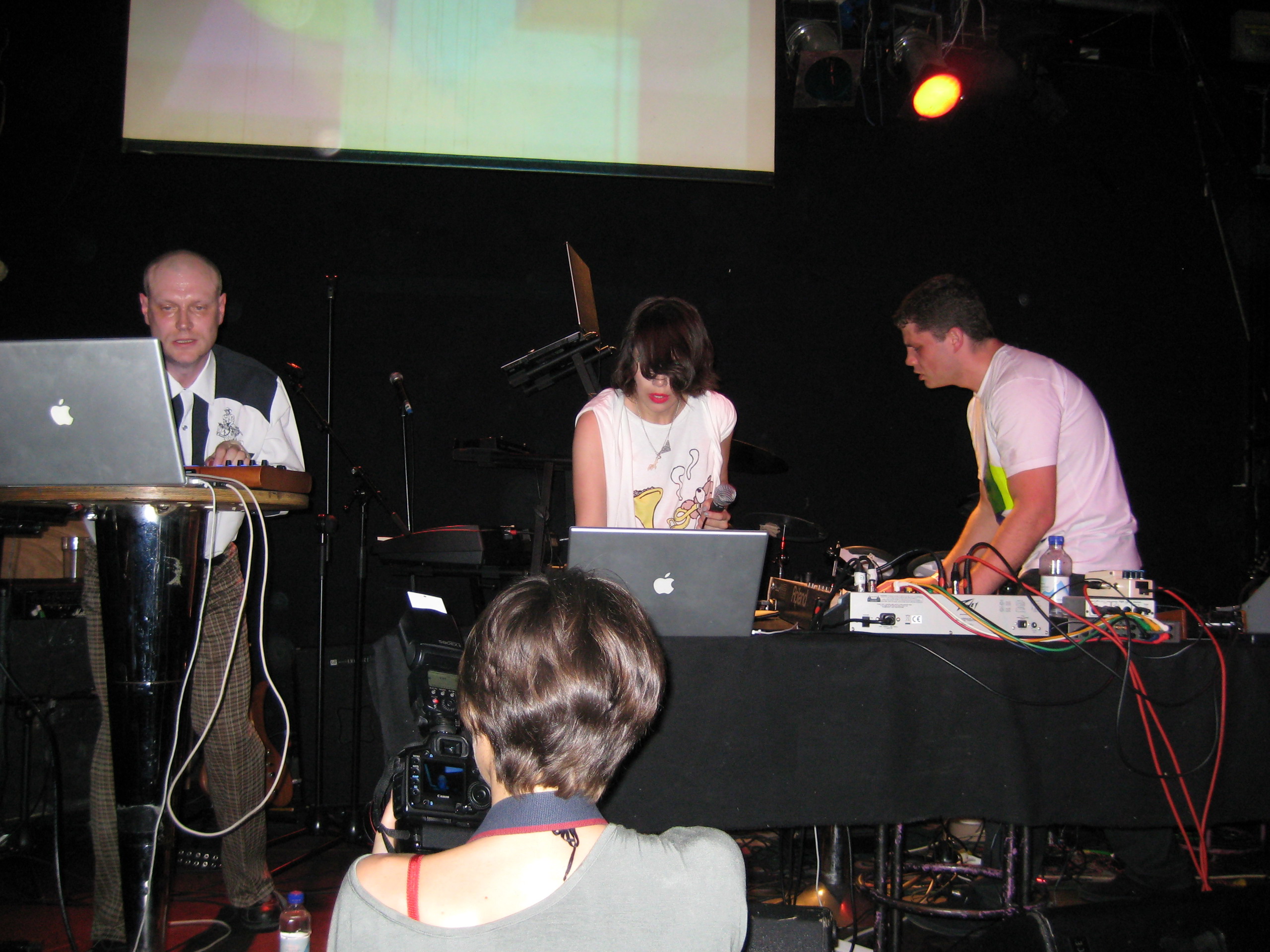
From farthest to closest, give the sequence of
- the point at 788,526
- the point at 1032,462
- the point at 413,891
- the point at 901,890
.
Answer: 1. the point at 788,526
2. the point at 1032,462
3. the point at 901,890
4. the point at 413,891

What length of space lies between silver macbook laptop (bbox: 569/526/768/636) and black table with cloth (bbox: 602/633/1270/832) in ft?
0.14

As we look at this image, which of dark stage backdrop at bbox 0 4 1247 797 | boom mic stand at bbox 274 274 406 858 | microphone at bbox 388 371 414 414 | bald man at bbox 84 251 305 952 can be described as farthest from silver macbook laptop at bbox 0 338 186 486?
dark stage backdrop at bbox 0 4 1247 797

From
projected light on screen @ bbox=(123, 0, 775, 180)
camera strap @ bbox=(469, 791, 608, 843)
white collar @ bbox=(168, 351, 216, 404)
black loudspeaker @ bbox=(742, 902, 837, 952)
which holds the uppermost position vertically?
projected light on screen @ bbox=(123, 0, 775, 180)

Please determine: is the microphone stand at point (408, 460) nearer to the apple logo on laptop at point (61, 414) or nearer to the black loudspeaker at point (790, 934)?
the apple logo on laptop at point (61, 414)

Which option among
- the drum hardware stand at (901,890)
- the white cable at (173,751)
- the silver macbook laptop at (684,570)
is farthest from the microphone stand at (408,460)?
the drum hardware stand at (901,890)

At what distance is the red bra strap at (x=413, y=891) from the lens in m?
0.73

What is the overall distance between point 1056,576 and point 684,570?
92 cm

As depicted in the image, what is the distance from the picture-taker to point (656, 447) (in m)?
2.40

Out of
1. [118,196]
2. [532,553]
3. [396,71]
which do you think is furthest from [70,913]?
[396,71]

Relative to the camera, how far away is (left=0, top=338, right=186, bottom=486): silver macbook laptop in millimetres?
1338

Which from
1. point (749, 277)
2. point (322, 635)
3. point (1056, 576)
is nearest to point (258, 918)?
point (322, 635)

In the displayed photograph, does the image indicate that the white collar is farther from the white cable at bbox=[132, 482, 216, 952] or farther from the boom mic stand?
the white cable at bbox=[132, 482, 216, 952]

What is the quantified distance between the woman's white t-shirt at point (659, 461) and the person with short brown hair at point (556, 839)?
140cm

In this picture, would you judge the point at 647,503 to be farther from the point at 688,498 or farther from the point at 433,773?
the point at 433,773
